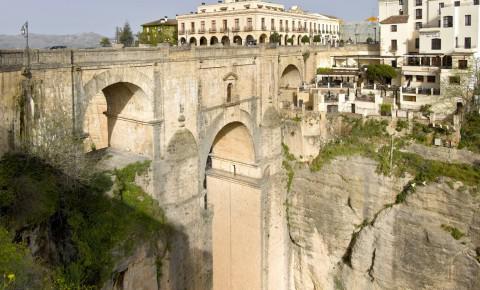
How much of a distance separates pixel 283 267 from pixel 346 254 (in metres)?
3.43

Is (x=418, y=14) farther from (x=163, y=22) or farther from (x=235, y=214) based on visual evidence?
(x=163, y=22)

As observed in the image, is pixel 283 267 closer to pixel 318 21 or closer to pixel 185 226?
pixel 185 226

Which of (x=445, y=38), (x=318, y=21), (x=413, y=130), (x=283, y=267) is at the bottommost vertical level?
(x=283, y=267)

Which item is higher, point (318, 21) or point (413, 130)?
point (318, 21)

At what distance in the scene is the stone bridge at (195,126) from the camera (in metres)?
13.5

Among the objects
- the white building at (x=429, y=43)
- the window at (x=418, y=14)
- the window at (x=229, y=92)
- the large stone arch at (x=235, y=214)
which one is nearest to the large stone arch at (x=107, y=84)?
the window at (x=229, y=92)

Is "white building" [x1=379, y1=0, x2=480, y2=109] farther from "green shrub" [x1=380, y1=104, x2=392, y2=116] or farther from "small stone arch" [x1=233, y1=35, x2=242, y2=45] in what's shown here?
"small stone arch" [x1=233, y1=35, x2=242, y2=45]

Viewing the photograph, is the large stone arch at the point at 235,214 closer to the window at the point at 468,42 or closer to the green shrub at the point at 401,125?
the green shrub at the point at 401,125

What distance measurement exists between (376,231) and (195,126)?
31.3 ft

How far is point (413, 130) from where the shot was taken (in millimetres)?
22609

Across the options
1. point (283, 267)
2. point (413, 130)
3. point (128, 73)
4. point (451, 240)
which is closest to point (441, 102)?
point (413, 130)

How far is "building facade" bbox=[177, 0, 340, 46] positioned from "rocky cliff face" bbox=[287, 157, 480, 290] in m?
20.4

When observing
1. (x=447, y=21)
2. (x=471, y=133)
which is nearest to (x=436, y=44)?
Answer: (x=447, y=21)

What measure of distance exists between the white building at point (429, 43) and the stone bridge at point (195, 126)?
5.94 meters
